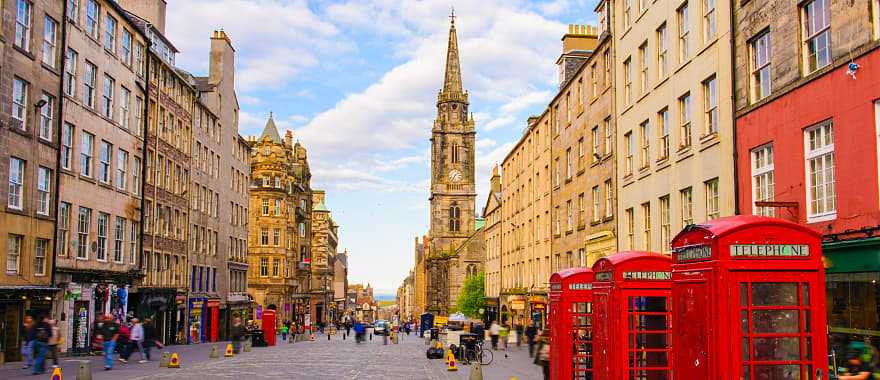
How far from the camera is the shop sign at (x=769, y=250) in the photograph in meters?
10.4

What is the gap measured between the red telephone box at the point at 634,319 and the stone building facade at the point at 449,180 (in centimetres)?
11479

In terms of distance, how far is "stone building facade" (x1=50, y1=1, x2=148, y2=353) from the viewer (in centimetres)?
3378

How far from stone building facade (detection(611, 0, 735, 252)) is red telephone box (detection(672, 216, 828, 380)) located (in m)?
11.7

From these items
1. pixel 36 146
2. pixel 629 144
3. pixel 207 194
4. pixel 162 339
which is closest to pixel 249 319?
pixel 207 194

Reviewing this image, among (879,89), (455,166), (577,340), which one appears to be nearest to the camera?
(879,89)

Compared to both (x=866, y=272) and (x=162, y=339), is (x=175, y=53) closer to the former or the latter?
(x=162, y=339)

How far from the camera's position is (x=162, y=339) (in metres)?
47.5

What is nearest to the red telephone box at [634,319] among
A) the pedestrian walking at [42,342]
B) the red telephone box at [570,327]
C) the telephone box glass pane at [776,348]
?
the red telephone box at [570,327]

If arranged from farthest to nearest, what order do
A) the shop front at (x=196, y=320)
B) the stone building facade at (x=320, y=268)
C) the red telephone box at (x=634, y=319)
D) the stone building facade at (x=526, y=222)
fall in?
the stone building facade at (x=320, y=268) → the shop front at (x=196, y=320) → the stone building facade at (x=526, y=222) → the red telephone box at (x=634, y=319)

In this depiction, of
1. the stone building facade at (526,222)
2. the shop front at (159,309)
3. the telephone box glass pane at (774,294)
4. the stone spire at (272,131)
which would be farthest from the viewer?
the stone spire at (272,131)

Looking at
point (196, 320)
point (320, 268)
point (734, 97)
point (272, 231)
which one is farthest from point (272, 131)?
point (734, 97)

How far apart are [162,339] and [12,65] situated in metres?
23.0

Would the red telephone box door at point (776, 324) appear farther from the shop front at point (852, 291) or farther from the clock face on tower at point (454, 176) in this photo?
the clock face on tower at point (454, 176)

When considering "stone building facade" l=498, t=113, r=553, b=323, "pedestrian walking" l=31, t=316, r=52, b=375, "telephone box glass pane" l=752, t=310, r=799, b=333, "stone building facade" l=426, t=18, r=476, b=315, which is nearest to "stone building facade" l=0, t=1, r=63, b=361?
"pedestrian walking" l=31, t=316, r=52, b=375
